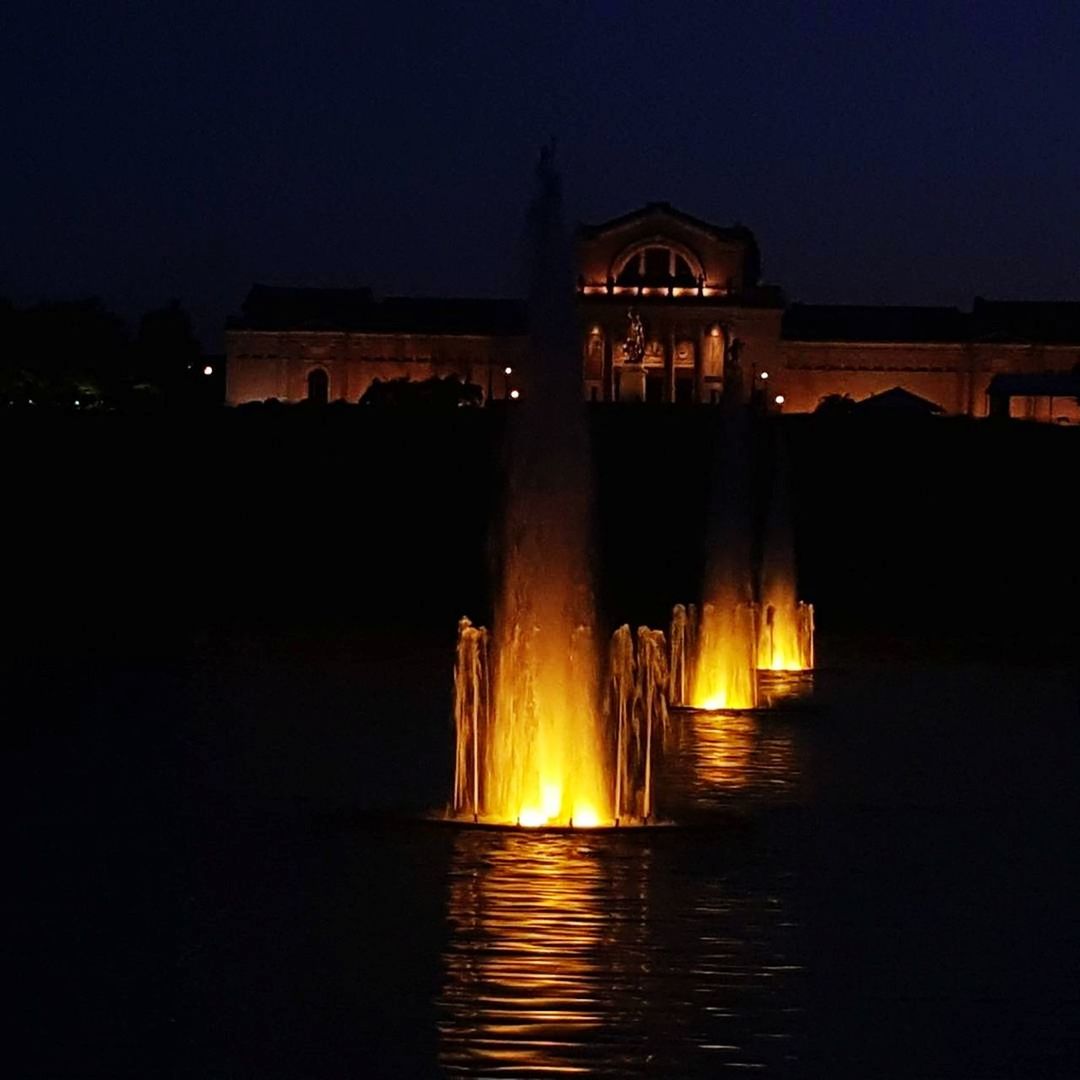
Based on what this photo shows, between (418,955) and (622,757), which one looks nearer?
(418,955)

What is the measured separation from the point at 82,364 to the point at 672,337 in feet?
70.9

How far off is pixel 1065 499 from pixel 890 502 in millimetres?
3598

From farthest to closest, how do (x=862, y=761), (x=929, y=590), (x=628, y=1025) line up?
(x=929, y=590), (x=862, y=761), (x=628, y=1025)

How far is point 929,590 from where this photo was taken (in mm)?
Answer: 45156

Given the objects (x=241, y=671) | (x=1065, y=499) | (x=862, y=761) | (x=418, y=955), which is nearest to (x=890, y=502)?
(x=1065, y=499)

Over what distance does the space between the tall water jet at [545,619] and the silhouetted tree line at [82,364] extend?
61.5 m

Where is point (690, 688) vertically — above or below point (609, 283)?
below

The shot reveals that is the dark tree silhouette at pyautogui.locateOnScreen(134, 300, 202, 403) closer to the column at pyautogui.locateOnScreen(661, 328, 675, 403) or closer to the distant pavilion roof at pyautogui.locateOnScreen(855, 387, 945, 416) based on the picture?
the column at pyautogui.locateOnScreen(661, 328, 675, 403)

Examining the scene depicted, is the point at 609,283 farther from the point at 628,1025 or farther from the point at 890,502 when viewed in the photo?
the point at 628,1025

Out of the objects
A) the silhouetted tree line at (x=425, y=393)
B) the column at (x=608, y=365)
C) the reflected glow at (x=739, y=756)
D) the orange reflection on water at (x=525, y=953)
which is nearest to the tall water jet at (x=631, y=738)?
the orange reflection on water at (x=525, y=953)

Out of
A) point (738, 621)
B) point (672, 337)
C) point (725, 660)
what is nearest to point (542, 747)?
point (725, 660)

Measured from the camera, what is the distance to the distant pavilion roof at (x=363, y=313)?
95.6 meters

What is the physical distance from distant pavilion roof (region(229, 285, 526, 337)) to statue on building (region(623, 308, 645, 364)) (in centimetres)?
487

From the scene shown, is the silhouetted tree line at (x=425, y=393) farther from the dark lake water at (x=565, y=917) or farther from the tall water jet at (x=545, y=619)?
the tall water jet at (x=545, y=619)
